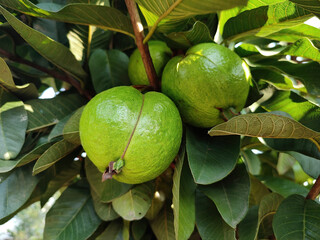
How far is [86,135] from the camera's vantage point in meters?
0.58

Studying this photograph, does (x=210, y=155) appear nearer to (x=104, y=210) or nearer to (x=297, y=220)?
(x=297, y=220)

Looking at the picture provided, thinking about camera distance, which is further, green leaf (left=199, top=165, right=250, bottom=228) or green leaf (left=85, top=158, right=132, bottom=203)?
green leaf (left=85, top=158, right=132, bottom=203)

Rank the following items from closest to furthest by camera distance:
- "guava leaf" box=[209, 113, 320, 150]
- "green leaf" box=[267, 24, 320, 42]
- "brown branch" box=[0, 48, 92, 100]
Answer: "guava leaf" box=[209, 113, 320, 150]
"green leaf" box=[267, 24, 320, 42]
"brown branch" box=[0, 48, 92, 100]

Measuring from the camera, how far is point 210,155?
657 millimetres

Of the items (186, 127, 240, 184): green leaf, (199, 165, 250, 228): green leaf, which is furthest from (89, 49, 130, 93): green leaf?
(199, 165, 250, 228): green leaf

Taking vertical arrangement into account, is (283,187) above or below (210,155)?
below

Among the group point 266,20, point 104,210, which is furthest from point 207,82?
point 104,210

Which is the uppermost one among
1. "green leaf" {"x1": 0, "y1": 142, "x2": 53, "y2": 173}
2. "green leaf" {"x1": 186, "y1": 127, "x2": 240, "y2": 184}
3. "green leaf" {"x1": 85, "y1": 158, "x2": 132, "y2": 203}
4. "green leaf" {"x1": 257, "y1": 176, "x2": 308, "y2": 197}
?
"green leaf" {"x1": 0, "y1": 142, "x2": 53, "y2": 173}

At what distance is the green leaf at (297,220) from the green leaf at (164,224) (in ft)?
0.87

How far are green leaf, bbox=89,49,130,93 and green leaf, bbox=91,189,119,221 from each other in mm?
287

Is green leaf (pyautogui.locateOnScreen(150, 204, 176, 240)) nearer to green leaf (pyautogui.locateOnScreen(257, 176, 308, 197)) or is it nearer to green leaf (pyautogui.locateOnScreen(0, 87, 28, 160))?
green leaf (pyautogui.locateOnScreen(257, 176, 308, 197))

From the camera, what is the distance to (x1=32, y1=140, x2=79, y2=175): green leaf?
0.66 meters

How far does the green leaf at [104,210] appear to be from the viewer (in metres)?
0.79

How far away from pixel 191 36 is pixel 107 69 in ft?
0.89
